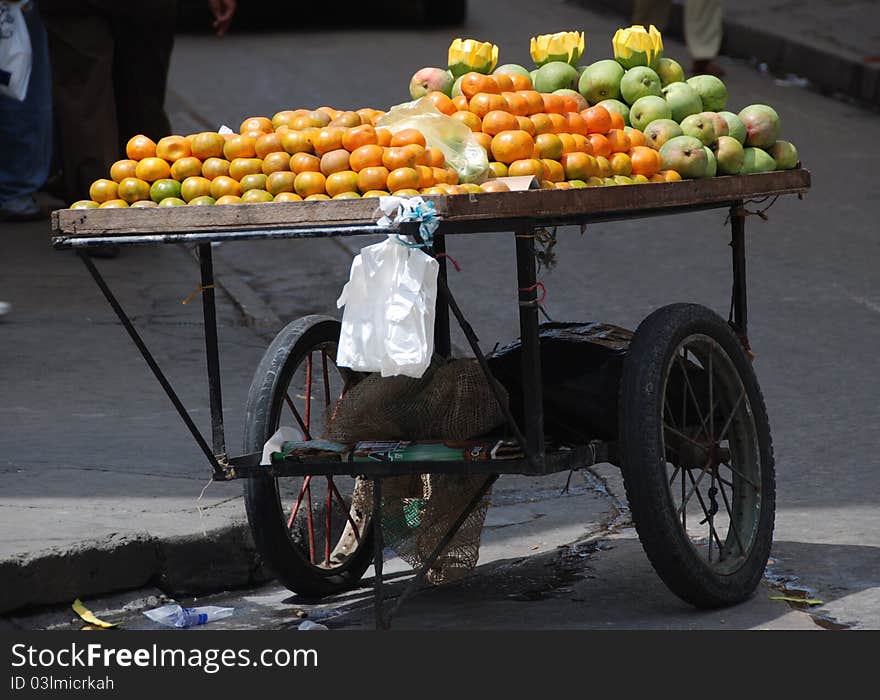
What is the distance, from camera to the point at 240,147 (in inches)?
155

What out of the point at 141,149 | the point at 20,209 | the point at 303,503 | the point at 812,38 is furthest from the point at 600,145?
the point at 812,38

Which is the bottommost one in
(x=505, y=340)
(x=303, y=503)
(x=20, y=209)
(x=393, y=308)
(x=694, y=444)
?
(x=505, y=340)

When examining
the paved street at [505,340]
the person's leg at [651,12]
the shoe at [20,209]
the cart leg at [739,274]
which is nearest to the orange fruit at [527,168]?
the cart leg at [739,274]

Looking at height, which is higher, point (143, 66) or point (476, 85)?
point (476, 85)

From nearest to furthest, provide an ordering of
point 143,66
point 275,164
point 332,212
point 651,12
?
1. point 332,212
2. point 275,164
3. point 143,66
4. point 651,12

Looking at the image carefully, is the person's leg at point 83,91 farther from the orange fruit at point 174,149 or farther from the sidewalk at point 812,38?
the sidewalk at point 812,38

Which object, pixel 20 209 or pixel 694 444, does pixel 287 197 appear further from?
pixel 20 209

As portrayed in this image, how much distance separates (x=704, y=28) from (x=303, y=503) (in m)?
8.80

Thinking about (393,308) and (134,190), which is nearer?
(393,308)

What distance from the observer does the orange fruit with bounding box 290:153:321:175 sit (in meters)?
3.84

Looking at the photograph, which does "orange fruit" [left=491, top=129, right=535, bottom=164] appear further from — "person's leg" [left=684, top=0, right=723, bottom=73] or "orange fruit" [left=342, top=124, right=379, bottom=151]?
"person's leg" [left=684, top=0, right=723, bottom=73]

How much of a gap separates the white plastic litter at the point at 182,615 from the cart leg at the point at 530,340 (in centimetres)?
103

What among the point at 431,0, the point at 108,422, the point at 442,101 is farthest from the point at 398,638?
the point at 431,0

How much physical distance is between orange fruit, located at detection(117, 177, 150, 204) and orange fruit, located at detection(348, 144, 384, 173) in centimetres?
51
